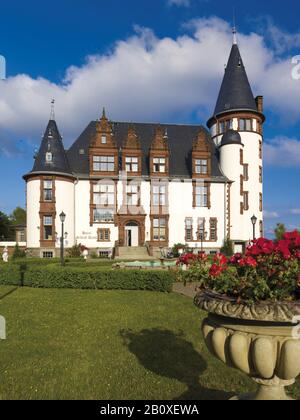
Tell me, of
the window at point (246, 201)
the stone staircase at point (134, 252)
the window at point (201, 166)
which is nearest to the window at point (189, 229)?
the stone staircase at point (134, 252)

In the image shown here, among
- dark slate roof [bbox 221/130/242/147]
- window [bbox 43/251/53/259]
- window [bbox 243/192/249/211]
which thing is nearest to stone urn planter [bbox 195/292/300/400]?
window [bbox 43/251/53/259]

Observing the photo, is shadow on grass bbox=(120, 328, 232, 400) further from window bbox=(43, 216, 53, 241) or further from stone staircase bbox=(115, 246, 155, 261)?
window bbox=(43, 216, 53, 241)

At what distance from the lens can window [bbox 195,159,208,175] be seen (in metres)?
35.3

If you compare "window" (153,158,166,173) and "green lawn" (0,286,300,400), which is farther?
"window" (153,158,166,173)

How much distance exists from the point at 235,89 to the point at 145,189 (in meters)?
16.6

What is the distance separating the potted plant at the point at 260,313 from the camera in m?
3.38

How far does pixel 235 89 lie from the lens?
38.1 m

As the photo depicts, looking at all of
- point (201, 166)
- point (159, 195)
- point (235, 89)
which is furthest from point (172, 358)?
point (235, 89)

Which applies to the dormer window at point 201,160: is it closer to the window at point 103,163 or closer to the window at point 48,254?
the window at point 103,163

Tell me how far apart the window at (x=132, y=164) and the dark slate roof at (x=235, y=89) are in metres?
12.0

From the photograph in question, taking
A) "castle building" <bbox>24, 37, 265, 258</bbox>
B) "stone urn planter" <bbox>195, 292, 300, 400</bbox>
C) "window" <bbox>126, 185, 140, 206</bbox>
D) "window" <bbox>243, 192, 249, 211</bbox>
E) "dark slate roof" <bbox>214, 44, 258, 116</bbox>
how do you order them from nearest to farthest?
"stone urn planter" <bbox>195, 292, 300, 400</bbox> → "castle building" <bbox>24, 37, 265, 258</bbox> → "window" <bbox>126, 185, 140, 206</bbox> → "window" <bbox>243, 192, 249, 211</bbox> → "dark slate roof" <bbox>214, 44, 258, 116</bbox>

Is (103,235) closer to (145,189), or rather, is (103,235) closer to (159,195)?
(145,189)

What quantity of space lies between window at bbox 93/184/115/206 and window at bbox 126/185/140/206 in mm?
1645

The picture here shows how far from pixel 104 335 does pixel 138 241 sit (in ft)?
84.0
